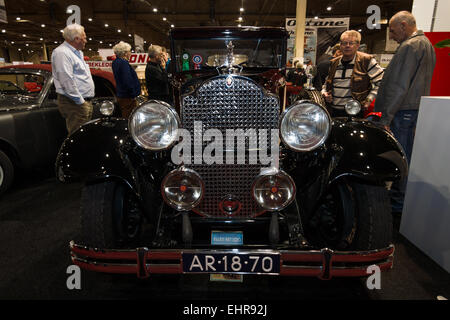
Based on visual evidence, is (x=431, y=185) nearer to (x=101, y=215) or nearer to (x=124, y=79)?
(x=101, y=215)

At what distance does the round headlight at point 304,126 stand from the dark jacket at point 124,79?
3.61 metres

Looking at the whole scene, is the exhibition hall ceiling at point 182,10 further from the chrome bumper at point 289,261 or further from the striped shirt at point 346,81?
the chrome bumper at point 289,261

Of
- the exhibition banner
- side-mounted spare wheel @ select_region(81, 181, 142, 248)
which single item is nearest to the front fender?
side-mounted spare wheel @ select_region(81, 181, 142, 248)

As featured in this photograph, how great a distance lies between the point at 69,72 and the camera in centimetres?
344

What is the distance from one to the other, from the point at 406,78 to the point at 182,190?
2487 mm

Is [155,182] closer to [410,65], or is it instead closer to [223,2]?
[410,65]

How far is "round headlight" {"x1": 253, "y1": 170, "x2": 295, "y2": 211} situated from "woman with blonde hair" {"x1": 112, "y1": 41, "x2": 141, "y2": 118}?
3.36 metres

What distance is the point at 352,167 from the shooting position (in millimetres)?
1668

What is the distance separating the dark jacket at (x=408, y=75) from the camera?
2.79 meters

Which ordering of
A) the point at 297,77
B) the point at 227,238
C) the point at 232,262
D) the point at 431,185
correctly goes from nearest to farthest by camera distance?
1. the point at 232,262
2. the point at 227,238
3. the point at 431,185
4. the point at 297,77

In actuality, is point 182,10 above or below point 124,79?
above

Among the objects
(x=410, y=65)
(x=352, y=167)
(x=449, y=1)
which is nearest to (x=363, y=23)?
(x=449, y=1)

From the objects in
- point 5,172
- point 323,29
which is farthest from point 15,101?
point 323,29

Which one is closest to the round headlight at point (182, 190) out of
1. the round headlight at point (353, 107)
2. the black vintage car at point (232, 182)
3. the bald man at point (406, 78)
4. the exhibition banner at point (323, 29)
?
the black vintage car at point (232, 182)
